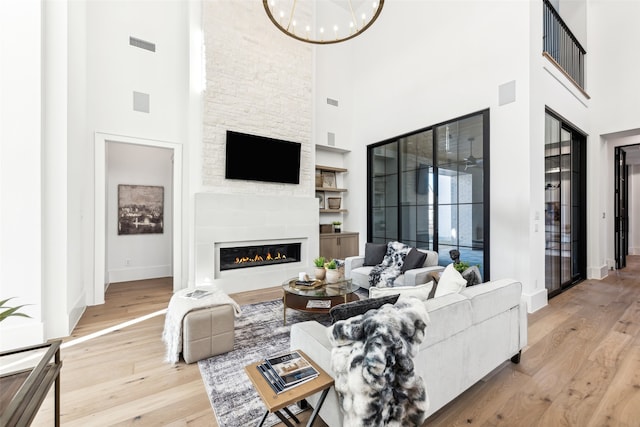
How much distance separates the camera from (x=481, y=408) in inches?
70.2

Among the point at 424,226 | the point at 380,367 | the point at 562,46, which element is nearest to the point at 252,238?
the point at 424,226

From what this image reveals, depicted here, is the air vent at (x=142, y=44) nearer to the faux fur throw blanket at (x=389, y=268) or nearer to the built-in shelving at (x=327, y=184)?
the built-in shelving at (x=327, y=184)

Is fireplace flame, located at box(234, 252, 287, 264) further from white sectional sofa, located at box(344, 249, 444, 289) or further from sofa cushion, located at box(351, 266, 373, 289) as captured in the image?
sofa cushion, located at box(351, 266, 373, 289)

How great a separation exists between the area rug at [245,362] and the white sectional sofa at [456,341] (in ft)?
1.44

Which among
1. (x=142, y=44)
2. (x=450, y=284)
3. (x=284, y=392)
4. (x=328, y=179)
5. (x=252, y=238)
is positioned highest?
(x=142, y=44)

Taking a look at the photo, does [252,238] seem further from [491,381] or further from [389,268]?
[491,381]

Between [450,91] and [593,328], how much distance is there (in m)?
3.55

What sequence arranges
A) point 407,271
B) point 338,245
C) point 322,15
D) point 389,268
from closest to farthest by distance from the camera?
point 407,271 < point 389,268 < point 338,245 < point 322,15

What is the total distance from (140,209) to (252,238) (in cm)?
239

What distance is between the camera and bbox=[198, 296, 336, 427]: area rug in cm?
175

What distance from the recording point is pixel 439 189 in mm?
4531

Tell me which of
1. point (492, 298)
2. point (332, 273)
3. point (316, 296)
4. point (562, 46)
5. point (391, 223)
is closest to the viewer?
point (492, 298)

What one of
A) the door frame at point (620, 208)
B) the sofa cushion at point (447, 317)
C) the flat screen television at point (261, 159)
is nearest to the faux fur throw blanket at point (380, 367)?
the sofa cushion at point (447, 317)

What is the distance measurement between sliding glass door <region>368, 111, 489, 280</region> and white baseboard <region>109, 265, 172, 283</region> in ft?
14.3
